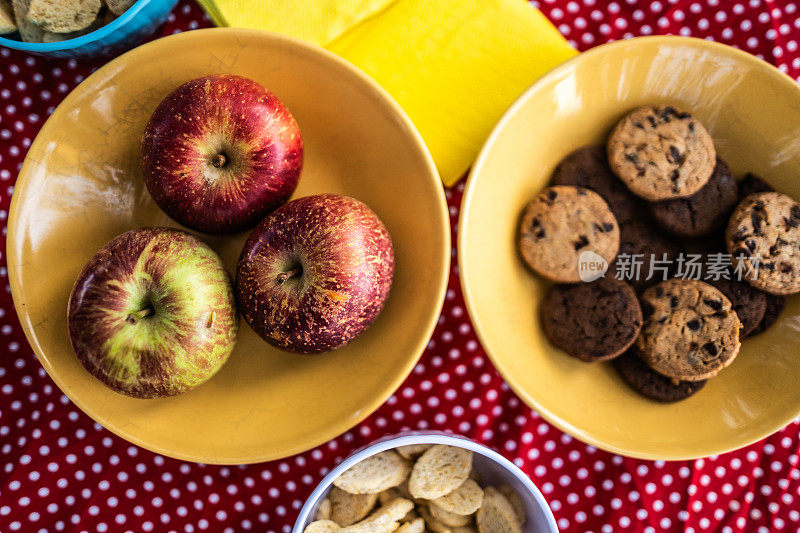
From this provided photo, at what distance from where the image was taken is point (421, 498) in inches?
33.4

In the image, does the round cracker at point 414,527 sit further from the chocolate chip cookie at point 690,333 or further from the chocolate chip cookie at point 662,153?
the chocolate chip cookie at point 662,153

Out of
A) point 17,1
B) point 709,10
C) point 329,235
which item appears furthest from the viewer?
point 709,10

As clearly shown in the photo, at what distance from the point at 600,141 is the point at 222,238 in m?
0.60

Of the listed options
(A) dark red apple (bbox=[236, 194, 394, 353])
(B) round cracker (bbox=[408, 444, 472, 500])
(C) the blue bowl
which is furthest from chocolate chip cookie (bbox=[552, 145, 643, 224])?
(C) the blue bowl

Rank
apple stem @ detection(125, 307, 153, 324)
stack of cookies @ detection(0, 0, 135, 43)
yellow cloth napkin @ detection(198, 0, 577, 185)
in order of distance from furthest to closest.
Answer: yellow cloth napkin @ detection(198, 0, 577, 185) < stack of cookies @ detection(0, 0, 135, 43) < apple stem @ detection(125, 307, 153, 324)

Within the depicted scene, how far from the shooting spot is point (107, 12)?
828 millimetres

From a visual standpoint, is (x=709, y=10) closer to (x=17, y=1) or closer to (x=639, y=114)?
(x=639, y=114)

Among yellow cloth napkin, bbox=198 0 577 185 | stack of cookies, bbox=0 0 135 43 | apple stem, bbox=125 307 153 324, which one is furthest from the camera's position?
yellow cloth napkin, bbox=198 0 577 185

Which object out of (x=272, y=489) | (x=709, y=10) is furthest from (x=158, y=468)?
(x=709, y=10)

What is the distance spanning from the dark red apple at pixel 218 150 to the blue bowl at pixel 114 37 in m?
0.16

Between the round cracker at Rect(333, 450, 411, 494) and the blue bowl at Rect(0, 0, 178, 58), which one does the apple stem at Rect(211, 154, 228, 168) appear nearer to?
the blue bowl at Rect(0, 0, 178, 58)

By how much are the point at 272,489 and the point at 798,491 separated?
0.86 m

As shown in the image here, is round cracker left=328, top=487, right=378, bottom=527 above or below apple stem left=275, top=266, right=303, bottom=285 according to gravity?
below

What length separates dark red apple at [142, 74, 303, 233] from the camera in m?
0.71
